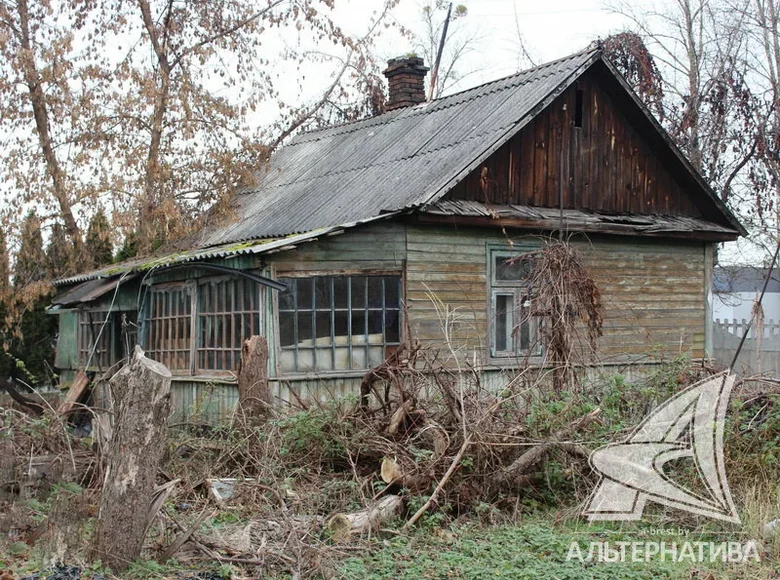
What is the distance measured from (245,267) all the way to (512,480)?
187 inches

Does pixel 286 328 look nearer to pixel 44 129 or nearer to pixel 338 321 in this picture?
pixel 338 321

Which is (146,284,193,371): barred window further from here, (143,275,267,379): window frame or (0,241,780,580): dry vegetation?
(0,241,780,580): dry vegetation

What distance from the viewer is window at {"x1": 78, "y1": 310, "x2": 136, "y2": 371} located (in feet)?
47.8

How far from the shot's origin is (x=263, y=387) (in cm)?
942

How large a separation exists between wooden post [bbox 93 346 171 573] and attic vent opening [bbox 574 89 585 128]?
9290 millimetres

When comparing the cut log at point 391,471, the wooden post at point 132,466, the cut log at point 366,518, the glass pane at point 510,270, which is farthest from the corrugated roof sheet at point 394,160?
the wooden post at point 132,466

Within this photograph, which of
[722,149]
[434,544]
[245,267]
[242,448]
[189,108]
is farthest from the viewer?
[722,149]

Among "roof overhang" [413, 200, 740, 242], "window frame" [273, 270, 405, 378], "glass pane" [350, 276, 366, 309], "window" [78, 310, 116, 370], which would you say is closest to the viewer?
"window frame" [273, 270, 405, 378]

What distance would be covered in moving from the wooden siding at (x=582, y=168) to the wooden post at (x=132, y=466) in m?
7.01

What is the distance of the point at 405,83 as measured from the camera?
17547 mm

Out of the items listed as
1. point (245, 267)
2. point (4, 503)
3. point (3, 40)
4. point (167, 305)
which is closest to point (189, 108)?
point (3, 40)

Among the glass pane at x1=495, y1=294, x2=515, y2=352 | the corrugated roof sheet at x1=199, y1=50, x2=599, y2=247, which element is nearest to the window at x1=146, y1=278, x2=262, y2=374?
the corrugated roof sheet at x1=199, y1=50, x2=599, y2=247

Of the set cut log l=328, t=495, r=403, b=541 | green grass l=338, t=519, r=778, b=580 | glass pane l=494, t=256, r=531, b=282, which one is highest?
glass pane l=494, t=256, r=531, b=282

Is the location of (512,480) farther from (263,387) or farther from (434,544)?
(263,387)
